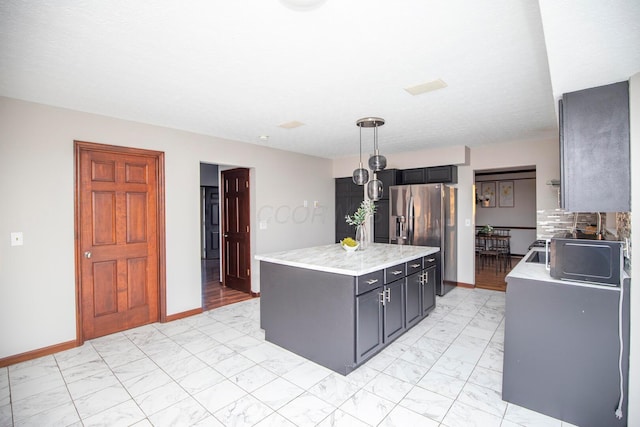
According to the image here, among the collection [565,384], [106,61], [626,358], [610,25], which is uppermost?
[106,61]

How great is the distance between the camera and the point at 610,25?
126 cm

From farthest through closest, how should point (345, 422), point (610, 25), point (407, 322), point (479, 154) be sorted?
1. point (479, 154)
2. point (407, 322)
3. point (345, 422)
4. point (610, 25)

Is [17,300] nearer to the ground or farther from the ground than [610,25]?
nearer to the ground

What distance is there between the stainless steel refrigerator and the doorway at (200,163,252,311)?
8.31 feet

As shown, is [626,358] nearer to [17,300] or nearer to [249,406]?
[249,406]

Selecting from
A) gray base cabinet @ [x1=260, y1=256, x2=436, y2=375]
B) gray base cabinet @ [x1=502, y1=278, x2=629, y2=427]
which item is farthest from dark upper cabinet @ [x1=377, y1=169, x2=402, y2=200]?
gray base cabinet @ [x1=502, y1=278, x2=629, y2=427]

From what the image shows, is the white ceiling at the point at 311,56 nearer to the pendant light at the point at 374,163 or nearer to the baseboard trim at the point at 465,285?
the pendant light at the point at 374,163

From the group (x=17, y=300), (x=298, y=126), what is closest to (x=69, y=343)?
(x=17, y=300)

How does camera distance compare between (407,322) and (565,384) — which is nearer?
(565,384)

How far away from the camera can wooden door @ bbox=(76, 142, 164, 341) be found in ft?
10.5

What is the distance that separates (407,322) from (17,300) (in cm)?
374

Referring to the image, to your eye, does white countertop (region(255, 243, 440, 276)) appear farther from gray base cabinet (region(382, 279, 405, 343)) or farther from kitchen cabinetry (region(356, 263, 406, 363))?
gray base cabinet (region(382, 279, 405, 343))

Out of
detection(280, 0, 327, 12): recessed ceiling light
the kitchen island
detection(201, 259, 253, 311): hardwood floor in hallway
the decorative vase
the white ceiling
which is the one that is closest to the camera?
detection(280, 0, 327, 12): recessed ceiling light

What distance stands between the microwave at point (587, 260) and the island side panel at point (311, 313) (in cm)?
141
